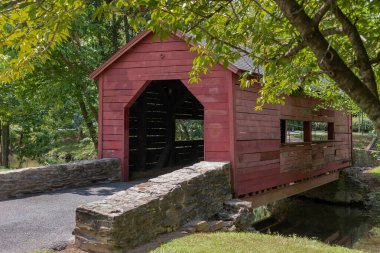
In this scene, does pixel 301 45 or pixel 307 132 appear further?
pixel 307 132

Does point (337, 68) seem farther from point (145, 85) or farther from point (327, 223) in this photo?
point (327, 223)

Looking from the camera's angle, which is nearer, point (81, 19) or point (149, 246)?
point (149, 246)

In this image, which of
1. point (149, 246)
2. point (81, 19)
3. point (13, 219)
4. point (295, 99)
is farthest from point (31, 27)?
point (81, 19)

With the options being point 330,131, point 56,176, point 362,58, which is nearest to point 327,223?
point 330,131

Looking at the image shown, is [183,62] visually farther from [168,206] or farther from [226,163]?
[168,206]

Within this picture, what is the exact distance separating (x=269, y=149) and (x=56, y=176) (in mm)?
6002

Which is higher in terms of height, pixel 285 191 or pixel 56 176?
pixel 56 176

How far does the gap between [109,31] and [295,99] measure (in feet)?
34.6

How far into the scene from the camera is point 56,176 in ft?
33.1

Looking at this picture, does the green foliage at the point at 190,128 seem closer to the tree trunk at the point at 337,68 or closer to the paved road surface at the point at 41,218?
the paved road surface at the point at 41,218

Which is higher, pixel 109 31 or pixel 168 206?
pixel 109 31

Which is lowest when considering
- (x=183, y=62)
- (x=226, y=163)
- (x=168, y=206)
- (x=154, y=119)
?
(x=168, y=206)

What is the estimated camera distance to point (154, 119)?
48.6 ft

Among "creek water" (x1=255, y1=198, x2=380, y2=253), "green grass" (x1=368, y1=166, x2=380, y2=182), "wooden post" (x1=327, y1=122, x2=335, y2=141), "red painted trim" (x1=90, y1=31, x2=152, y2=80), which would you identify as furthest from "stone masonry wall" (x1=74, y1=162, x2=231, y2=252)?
"green grass" (x1=368, y1=166, x2=380, y2=182)
